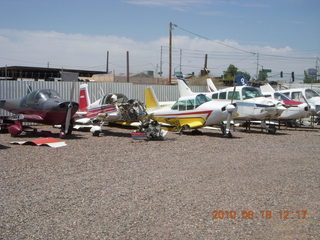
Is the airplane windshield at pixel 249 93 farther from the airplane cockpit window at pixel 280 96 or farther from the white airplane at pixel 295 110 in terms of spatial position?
the airplane cockpit window at pixel 280 96

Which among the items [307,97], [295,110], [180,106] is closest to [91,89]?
[180,106]

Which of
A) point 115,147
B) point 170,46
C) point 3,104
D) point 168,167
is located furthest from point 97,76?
point 168,167

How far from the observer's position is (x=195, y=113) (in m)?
15.3

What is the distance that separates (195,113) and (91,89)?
797 centimetres

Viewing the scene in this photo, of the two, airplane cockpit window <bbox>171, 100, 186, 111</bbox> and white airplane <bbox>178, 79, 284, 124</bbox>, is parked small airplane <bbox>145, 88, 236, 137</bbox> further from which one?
white airplane <bbox>178, 79, 284, 124</bbox>

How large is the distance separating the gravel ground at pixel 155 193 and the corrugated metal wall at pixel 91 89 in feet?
26.4

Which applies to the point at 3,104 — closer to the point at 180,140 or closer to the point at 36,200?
the point at 180,140

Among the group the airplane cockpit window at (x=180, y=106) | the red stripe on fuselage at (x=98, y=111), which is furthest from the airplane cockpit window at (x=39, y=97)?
the airplane cockpit window at (x=180, y=106)

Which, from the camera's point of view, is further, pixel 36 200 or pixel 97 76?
pixel 97 76

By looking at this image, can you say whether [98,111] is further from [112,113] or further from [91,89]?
[91,89]

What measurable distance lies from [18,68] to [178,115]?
27.4 meters

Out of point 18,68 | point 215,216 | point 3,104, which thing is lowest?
point 215,216

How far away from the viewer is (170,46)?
31.0 metres

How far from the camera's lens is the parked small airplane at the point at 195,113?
14.7 m
